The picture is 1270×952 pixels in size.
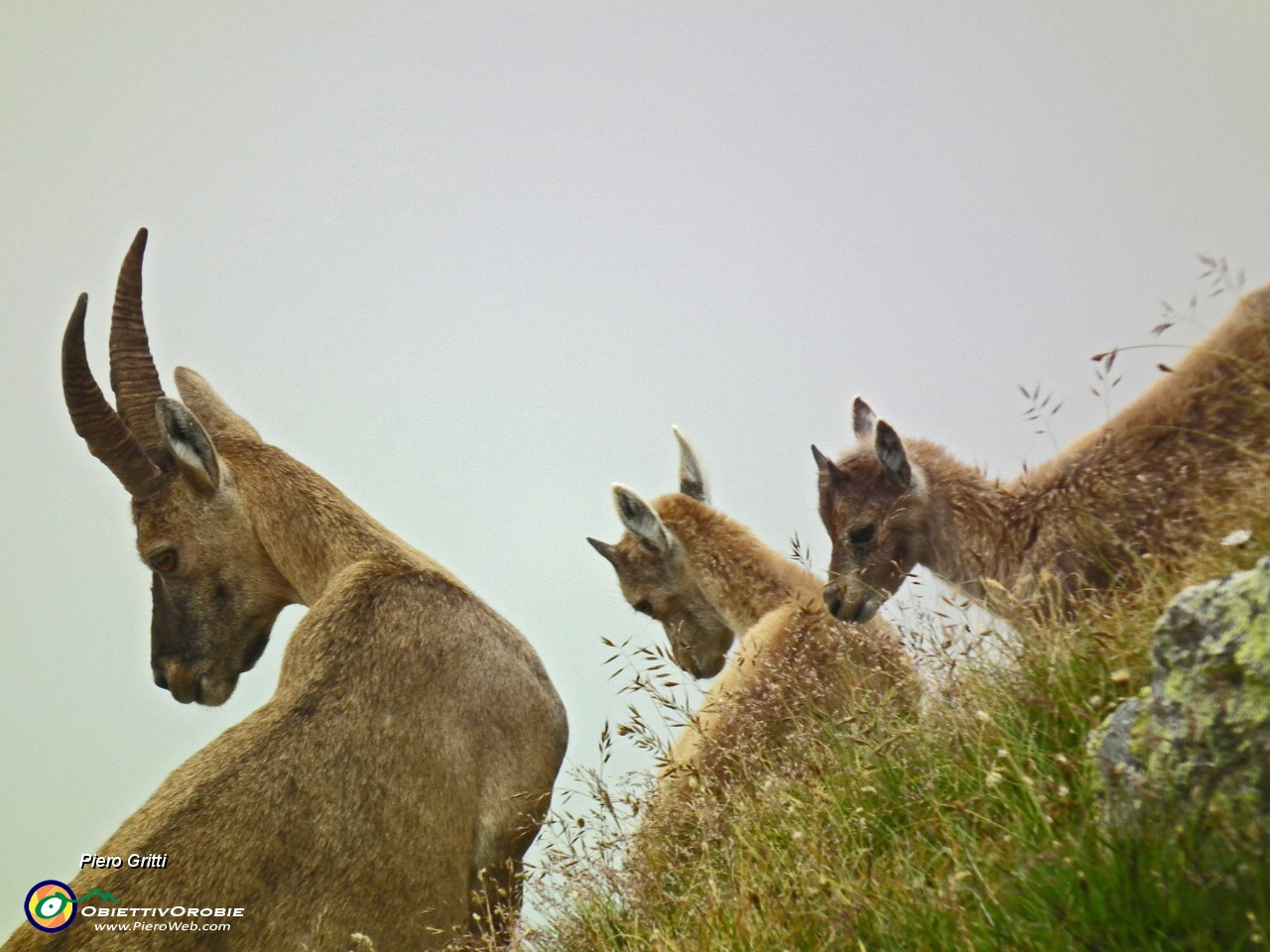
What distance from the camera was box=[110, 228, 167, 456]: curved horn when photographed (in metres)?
7.16

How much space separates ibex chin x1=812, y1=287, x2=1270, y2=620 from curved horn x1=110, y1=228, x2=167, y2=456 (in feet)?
14.0

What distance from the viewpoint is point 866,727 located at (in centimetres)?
484

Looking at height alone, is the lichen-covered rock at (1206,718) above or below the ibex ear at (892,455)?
below

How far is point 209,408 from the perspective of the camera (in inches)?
312

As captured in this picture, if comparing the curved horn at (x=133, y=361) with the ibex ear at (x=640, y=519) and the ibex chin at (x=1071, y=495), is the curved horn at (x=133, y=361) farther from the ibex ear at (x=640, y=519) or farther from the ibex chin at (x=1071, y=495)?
the ibex chin at (x=1071, y=495)

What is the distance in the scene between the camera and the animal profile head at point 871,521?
7.32 meters

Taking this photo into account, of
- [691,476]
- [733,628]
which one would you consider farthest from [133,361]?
[691,476]

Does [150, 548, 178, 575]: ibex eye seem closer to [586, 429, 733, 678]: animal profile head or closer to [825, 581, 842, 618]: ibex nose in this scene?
[586, 429, 733, 678]: animal profile head

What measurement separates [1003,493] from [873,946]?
4362mm

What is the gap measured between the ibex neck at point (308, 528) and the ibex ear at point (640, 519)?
1.75 meters

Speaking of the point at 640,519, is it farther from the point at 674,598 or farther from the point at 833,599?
the point at 833,599

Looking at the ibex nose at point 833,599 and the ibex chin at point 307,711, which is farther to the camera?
the ibex nose at point 833,599

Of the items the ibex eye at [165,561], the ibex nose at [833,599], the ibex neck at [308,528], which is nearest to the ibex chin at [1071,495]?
the ibex nose at [833,599]

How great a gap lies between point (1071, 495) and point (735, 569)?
2449mm
